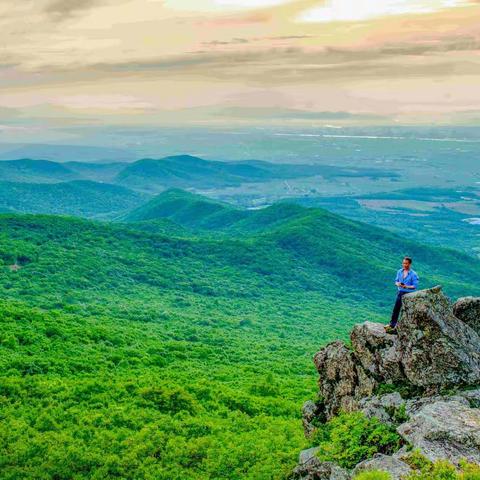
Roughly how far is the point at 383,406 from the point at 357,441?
8.64ft

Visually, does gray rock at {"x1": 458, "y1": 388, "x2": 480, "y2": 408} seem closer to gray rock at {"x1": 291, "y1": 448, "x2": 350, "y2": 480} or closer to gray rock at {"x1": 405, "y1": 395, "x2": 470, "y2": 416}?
gray rock at {"x1": 405, "y1": 395, "x2": 470, "y2": 416}

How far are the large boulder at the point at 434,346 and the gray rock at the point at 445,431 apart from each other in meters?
2.50

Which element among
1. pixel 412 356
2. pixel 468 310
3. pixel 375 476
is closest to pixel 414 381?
pixel 412 356

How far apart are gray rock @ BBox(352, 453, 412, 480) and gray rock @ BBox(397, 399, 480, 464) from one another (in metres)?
0.97

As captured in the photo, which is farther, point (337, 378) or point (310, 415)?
point (310, 415)

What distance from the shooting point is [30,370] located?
51062 millimetres

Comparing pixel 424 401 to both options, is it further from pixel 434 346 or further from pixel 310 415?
pixel 310 415

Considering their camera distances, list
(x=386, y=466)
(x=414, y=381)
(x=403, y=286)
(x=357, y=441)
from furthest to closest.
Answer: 1. (x=403, y=286)
2. (x=414, y=381)
3. (x=357, y=441)
4. (x=386, y=466)

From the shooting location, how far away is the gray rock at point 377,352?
2925 centimetres

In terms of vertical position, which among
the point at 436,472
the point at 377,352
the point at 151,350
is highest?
the point at 377,352

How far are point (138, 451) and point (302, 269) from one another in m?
144

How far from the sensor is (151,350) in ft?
224

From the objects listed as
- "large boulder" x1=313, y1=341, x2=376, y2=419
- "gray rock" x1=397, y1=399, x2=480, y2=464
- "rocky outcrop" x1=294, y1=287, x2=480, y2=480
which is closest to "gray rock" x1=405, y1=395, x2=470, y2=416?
"rocky outcrop" x1=294, y1=287, x2=480, y2=480

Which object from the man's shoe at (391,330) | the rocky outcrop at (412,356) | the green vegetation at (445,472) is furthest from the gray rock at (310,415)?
the green vegetation at (445,472)
